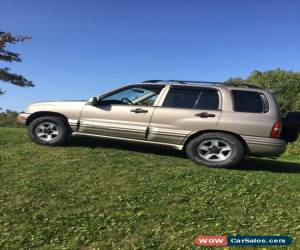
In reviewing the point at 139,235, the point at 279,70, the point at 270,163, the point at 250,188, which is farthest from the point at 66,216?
the point at 279,70

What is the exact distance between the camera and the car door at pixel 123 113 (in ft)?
29.9

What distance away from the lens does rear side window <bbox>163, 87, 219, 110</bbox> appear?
350 inches

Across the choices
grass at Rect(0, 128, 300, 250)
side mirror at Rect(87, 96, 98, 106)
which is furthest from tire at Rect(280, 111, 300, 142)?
side mirror at Rect(87, 96, 98, 106)

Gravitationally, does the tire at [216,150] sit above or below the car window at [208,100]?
below

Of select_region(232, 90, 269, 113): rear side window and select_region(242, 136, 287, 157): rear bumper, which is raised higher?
select_region(232, 90, 269, 113): rear side window

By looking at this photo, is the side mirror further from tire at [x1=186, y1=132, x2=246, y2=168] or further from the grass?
tire at [x1=186, y1=132, x2=246, y2=168]

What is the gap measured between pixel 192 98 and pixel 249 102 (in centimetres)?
104

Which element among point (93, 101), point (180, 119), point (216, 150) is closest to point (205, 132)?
point (216, 150)

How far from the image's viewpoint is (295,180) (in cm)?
819

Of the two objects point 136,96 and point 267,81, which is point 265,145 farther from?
point 267,81

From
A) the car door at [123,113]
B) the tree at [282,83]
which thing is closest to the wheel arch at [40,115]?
the car door at [123,113]

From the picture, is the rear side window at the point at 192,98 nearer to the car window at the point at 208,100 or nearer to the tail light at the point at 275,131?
the car window at the point at 208,100

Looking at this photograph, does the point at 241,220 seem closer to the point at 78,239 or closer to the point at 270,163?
the point at 78,239

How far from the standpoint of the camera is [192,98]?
898 cm
